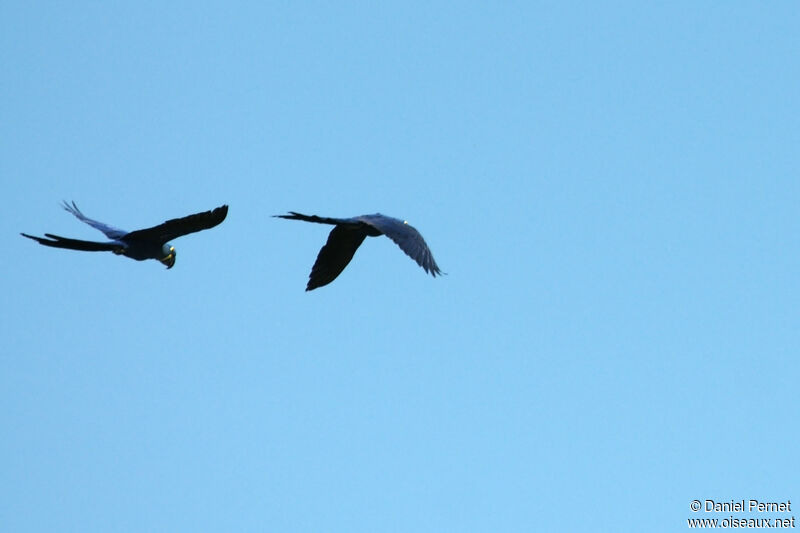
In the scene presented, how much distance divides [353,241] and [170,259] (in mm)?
5295

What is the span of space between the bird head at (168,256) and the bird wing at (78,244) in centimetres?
95

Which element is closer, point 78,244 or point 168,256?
point 78,244

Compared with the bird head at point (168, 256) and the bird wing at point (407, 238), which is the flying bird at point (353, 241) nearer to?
the bird wing at point (407, 238)

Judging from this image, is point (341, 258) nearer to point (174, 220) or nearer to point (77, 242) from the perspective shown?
point (174, 220)

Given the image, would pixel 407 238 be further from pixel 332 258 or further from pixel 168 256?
pixel 168 256

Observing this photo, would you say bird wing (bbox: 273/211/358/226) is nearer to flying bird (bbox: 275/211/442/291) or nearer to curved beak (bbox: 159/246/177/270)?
flying bird (bbox: 275/211/442/291)

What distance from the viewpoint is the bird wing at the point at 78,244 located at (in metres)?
20.0

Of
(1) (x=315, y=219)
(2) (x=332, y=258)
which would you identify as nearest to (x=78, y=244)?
(1) (x=315, y=219)

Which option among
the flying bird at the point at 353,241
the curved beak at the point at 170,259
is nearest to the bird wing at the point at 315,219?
the flying bird at the point at 353,241

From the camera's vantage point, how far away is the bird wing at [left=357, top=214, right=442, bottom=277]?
23.7m

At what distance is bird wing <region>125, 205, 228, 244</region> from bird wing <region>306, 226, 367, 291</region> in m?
5.36

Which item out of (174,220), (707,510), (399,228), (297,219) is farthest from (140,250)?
(707,510)

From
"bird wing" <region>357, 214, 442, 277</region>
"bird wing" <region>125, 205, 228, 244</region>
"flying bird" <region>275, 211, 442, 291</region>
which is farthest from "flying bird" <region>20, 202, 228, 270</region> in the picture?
"bird wing" <region>357, 214, 442, 277</region>

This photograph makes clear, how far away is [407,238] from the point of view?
24.5m
